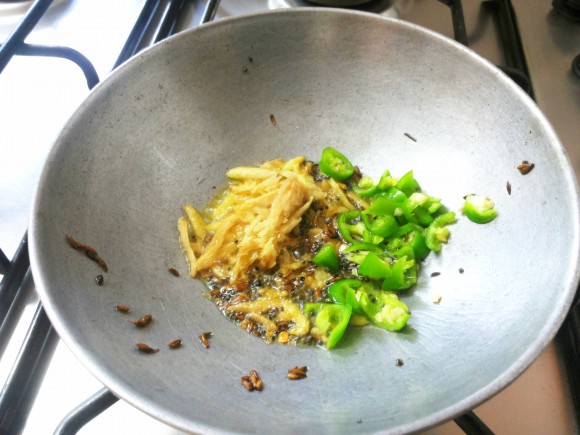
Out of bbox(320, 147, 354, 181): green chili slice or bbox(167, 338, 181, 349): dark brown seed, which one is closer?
bbox(167, 338, 181, 349): dark brown seed

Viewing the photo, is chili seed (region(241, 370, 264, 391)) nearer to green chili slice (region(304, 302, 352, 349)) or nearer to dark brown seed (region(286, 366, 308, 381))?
dark brown seed (region(286, 366, 308, 381))

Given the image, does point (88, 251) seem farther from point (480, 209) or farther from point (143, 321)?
point (480, 209)

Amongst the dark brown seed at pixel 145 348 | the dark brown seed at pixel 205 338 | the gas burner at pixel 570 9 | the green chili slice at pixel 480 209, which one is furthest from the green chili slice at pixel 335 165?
the gas burner at pixel 570 9

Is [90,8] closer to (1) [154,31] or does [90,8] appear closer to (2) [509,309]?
(1) [154,31]

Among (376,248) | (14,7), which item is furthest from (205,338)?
(14,7)

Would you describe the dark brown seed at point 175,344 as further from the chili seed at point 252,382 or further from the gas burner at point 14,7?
the gas burner at point 14,7

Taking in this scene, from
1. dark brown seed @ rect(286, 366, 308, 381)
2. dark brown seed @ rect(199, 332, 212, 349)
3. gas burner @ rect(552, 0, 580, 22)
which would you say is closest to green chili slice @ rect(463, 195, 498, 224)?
dark brown seed @ rect(286, 366, 308, 381)
